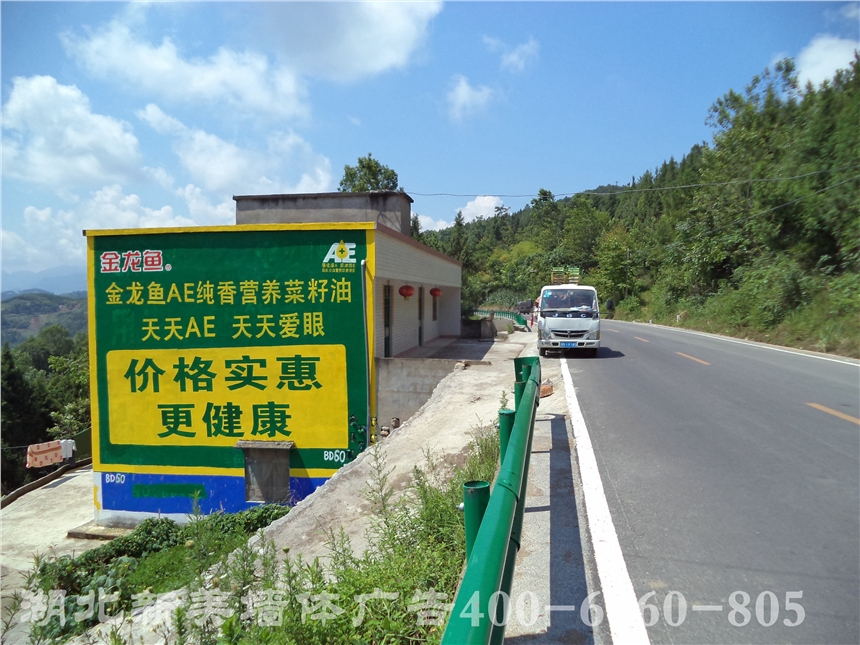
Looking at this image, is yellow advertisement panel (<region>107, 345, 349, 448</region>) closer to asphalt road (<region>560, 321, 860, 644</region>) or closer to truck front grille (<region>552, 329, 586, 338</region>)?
truck front grille (<region>552, 329, 586, 338</region>)

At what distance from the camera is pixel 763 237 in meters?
25.5

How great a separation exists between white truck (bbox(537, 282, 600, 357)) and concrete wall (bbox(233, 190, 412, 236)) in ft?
26.3

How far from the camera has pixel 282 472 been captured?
13836 millimetres

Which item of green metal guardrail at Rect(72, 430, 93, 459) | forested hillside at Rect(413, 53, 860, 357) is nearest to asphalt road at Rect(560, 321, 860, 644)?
forested hillside at Rect(413, 53, 860, 357)

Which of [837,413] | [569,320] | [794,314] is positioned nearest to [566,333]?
[569,320]

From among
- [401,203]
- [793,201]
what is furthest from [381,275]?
[793,201]

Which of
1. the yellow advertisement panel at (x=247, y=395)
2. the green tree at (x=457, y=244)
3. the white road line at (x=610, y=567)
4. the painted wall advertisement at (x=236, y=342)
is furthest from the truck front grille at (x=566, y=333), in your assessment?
the green tree at (x=457, y=244)

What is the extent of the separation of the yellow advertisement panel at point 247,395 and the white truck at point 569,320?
5.77 m

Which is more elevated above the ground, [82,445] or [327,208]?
[327,208]

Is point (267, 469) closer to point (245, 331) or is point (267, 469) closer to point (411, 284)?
point (245, 331)

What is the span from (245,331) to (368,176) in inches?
1009

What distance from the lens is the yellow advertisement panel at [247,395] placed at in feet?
45.3

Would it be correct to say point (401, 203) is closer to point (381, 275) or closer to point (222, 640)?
point (381, 275)

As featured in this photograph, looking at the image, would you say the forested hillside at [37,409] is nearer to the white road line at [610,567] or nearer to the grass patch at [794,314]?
the grass patch at [794,314]
